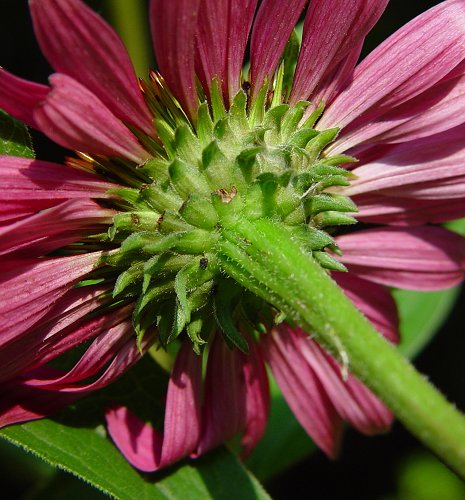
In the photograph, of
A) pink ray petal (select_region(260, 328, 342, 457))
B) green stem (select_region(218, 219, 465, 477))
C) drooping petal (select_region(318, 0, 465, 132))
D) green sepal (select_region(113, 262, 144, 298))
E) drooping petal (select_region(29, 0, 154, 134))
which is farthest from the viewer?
pink ray petal (select_region(260, 328, 342, 457))

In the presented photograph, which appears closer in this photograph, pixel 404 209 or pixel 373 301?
pixel 404 209

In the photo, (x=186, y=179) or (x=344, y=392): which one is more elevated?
(x=186, y=179)

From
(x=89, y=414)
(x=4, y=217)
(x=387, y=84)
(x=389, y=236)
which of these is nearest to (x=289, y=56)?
(x=387, y=84)

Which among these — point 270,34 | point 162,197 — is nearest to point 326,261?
point 162,197

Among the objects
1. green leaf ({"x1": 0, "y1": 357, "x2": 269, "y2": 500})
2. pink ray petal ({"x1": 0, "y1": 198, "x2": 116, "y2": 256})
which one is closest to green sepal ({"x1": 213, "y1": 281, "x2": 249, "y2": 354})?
pink ray petal ({"x1": 0, "y1": 198, "x2": 116, "y2": 256})

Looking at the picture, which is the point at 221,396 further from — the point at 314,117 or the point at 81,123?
the point at 81,123

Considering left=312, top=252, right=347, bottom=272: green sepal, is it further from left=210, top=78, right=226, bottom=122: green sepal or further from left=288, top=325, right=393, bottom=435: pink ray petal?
left=288, top=325, right=393, bottom=435: pink ray petal
